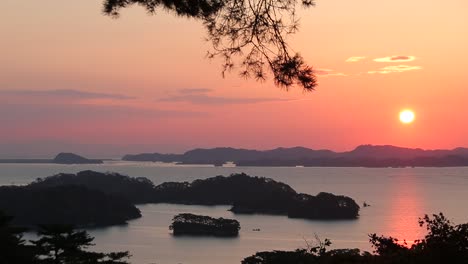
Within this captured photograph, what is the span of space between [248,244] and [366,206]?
1281 inches

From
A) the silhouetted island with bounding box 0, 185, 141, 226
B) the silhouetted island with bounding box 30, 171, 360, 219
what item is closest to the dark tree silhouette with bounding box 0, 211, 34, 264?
the silhouetted island with bounding box 0, 185, 141, 226

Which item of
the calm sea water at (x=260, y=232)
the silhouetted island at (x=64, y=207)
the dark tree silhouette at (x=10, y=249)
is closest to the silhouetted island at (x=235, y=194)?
the calm sea water at (x=260, y=232)

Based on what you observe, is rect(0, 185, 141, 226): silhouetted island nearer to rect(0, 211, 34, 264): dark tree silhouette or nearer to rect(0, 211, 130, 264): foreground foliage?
rect(0, 211, 34, 264): dark tree silhouette

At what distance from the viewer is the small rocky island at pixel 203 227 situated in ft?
176

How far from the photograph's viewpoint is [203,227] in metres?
54.2

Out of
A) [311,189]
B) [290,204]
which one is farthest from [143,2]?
[311,189]

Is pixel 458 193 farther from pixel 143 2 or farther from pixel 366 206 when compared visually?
pixel 143 2

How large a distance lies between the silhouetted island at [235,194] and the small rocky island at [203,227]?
17557mm

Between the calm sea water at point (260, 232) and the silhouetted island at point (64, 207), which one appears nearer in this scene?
the calm sea water at point (260, 232)

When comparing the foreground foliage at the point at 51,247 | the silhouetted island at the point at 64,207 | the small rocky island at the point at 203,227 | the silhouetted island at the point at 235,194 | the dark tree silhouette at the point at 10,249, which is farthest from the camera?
the silhouetted island at the point at 235,194

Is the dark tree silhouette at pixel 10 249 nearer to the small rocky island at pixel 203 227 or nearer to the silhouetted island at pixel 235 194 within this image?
the small rocky island at pixel 203 227

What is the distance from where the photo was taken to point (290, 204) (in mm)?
74688

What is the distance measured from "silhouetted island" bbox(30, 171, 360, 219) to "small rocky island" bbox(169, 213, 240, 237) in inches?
691

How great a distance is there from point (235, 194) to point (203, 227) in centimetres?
3420
